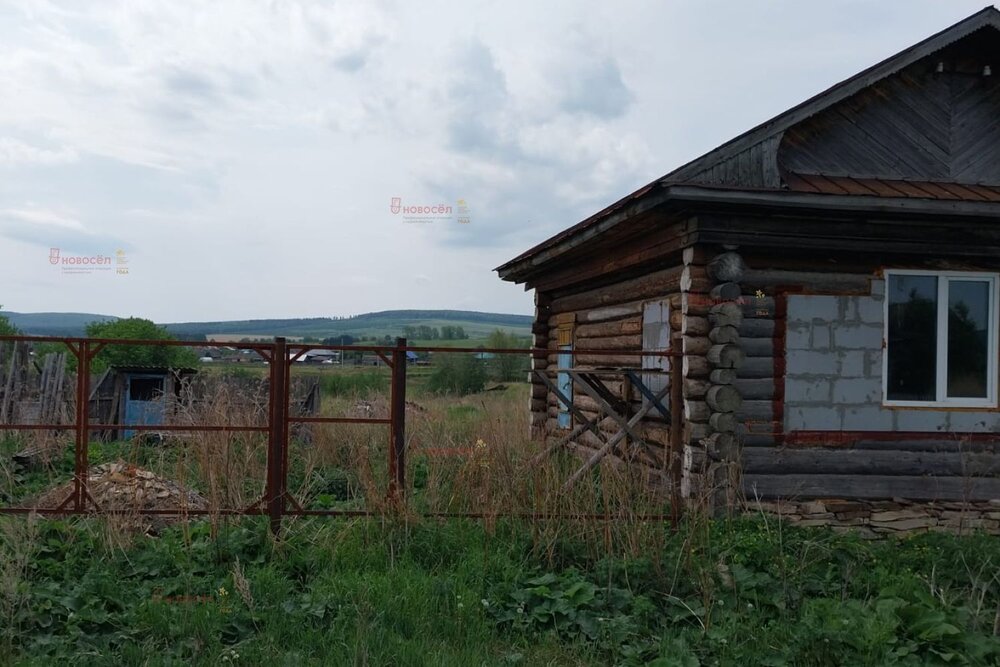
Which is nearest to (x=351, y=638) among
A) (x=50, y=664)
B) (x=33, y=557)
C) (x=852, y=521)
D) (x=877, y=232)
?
(x=50, y=664)

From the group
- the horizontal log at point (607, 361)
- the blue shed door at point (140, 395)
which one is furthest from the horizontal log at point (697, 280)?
the blue shed door at point (140, 395)

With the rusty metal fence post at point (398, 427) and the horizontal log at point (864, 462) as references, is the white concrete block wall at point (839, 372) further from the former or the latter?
the rusty metal fence post at point (398, 427)

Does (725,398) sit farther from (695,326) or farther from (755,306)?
(755,306)

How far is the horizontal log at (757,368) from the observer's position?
810cm

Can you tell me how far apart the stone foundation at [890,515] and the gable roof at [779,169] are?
10.1 ft

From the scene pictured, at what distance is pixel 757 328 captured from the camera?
815 centimetres

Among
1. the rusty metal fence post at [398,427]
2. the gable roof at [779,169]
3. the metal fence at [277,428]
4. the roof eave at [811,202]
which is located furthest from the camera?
the gable roof at [779,169]

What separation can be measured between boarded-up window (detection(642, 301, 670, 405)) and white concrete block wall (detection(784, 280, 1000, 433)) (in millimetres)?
1396

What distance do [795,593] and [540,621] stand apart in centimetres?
199

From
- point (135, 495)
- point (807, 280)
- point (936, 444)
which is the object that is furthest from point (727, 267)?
point (135, 495)

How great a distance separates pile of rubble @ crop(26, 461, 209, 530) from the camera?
684 centimetres

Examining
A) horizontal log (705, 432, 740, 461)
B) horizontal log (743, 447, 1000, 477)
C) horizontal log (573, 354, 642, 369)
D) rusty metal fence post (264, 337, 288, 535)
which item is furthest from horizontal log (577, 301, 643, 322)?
rusty metal fence post (264, 337, 288, 535)

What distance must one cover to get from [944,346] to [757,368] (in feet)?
6.62

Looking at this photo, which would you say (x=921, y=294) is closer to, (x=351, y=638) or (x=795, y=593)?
(x=795, y=593)
